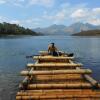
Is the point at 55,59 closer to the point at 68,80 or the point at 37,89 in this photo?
the point at 68,80

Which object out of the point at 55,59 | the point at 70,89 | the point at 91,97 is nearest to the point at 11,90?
the point at 70,89

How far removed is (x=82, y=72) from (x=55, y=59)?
13410 mm

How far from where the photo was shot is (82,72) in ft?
66.2

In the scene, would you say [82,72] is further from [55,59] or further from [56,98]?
[55,59]

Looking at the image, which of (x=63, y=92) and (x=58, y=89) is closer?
(x=63, y=92)

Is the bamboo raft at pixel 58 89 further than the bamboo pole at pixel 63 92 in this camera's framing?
No

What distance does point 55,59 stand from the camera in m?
33.4

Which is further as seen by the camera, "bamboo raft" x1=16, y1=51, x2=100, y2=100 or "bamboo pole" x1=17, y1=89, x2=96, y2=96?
"bamboo pole" x1=17, y1=89, x2=96, y2=96

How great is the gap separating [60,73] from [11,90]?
5139mm

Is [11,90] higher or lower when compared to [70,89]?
lower

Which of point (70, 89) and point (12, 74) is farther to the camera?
point (12, 74)

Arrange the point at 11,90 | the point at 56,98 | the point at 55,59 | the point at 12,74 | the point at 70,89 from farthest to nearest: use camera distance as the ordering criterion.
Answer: the point at 55,59 → the point at 12,74 → the point at 11,90 → the point at 70,89 → the point at 56,98

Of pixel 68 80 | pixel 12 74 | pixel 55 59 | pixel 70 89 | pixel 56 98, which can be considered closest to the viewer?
pixel 56 98

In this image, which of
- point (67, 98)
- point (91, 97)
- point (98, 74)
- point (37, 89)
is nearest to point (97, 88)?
point (91, 97)
